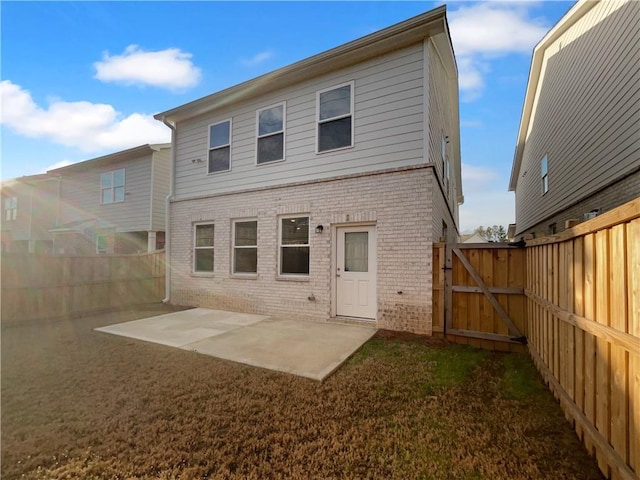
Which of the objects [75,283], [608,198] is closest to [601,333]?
[608,198]

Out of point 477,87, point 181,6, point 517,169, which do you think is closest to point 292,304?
point 181,6

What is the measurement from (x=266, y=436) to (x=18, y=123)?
8.76 m

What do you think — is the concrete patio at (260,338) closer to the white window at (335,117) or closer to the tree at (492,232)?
the white window at (335,117)

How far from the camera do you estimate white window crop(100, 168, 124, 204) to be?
13.8 m

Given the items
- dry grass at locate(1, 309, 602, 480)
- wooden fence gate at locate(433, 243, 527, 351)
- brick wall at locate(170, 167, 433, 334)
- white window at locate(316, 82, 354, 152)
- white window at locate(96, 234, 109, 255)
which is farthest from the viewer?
white window at locate(96, 234, 109, 255)

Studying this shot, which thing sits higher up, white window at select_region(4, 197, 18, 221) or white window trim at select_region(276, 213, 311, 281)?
white window at select_region(4, 197, 18, 221)

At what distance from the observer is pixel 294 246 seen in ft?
24.5

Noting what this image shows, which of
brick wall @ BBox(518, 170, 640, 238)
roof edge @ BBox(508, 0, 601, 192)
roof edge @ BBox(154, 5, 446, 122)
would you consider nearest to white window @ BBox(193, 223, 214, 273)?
roof edge @ BBox(154, 5, 446, 122)

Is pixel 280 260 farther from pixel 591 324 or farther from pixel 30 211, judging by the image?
pixel 30 211

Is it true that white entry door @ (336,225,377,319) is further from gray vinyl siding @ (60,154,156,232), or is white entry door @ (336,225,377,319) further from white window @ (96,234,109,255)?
white window @ (96,234,109,255)

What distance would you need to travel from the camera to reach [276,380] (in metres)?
3.78

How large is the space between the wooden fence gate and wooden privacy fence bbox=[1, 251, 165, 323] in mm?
9405

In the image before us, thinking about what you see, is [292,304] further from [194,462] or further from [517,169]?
[517,169]

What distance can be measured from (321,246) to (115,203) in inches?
476
